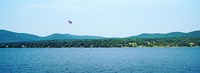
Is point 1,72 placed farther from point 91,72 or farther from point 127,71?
point 127,71

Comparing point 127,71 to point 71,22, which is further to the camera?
point 127,71

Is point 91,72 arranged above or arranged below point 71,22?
below

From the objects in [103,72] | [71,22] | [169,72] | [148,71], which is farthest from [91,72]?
[71,22]

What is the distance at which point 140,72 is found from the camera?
6512cm

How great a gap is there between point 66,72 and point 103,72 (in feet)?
25.8

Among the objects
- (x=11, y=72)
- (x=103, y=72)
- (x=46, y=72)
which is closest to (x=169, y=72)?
(x=103, y=72)

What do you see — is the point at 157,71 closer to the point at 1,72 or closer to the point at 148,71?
the point at 148,71

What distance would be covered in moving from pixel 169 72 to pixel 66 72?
2165cm

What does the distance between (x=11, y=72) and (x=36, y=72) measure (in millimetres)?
5477

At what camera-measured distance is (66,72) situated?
2579 inches

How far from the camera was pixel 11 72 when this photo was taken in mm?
66312

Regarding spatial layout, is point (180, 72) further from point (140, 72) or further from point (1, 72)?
point (1, 72)

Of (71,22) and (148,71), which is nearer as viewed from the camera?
(71,22)

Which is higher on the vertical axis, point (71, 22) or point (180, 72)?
point (71, 22)
